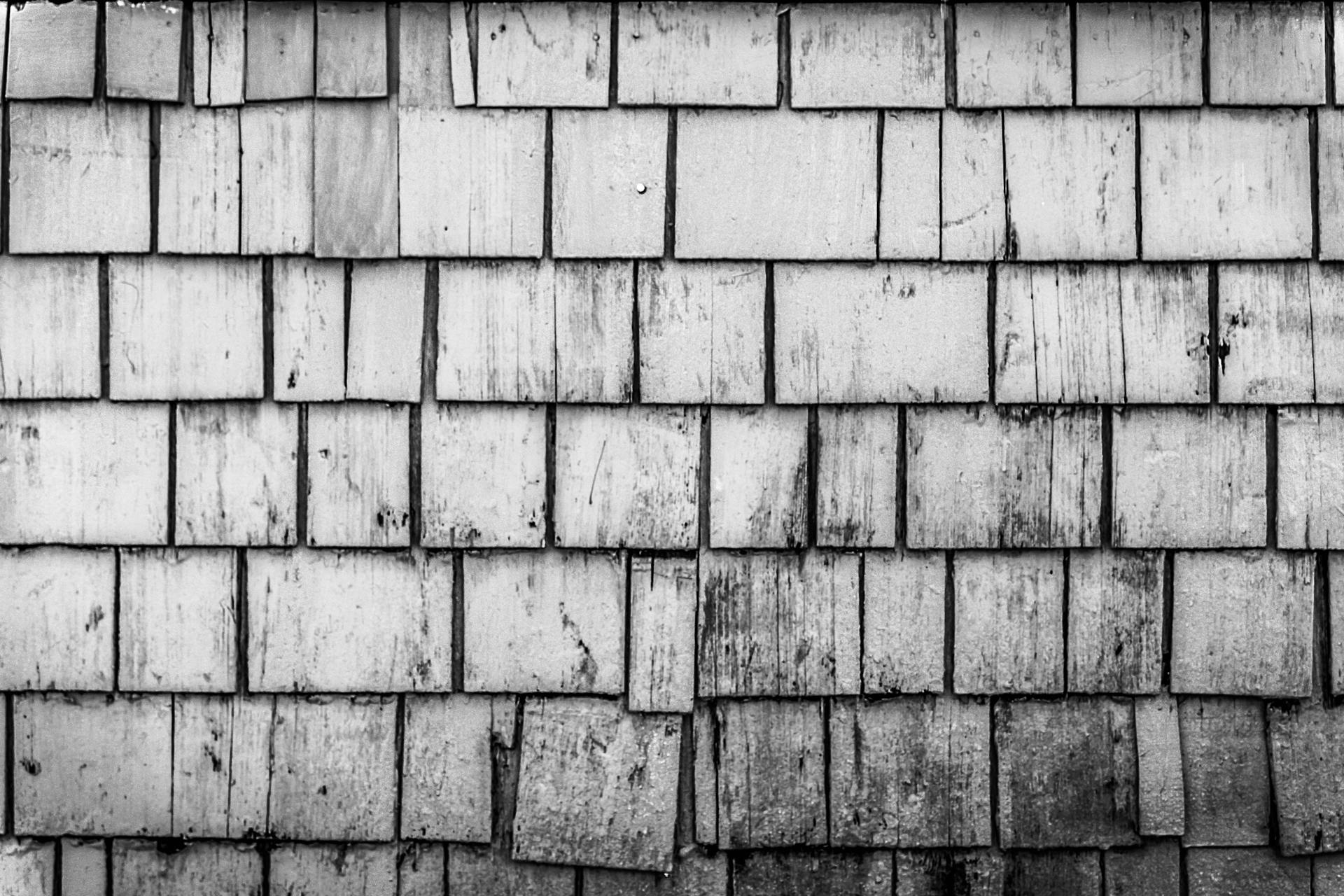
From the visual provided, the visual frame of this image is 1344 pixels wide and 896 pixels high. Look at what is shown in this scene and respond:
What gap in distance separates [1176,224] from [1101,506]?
0.61 metres

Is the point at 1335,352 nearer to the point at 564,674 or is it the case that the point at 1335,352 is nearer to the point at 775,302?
the point at 775,302

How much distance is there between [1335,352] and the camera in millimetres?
2021

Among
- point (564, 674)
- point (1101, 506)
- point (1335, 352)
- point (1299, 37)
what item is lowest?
point (564, 674)

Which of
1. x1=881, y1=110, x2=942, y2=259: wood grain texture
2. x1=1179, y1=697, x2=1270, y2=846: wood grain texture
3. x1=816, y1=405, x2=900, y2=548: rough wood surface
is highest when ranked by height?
x1=881, y1=110, x2=942, y2=259: wood grain texture

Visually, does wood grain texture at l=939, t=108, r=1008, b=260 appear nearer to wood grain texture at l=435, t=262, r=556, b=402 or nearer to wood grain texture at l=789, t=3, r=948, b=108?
wood grain texture at l=789, t=3, r=948, b=108

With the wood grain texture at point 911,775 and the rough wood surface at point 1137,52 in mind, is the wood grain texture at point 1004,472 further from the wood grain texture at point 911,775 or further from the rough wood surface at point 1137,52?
the rough wood surface at point 1137,52

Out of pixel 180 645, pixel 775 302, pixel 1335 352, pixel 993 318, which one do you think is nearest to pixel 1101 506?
pixel 993 318

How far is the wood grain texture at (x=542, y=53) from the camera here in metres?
2.01

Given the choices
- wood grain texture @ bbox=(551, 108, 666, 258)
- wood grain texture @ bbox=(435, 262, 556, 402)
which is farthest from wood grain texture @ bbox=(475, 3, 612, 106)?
wood grain texture @ bbox=(435, 262, 556, 402)

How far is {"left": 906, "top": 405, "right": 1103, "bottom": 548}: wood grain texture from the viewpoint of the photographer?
2.03 m

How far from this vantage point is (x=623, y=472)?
6.64 ft

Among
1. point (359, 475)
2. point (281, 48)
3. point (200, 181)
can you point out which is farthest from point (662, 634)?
point (281, 48)

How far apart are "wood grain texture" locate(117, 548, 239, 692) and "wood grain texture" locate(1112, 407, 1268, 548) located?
1.90m

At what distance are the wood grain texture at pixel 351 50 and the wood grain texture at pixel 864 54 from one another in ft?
2.81
